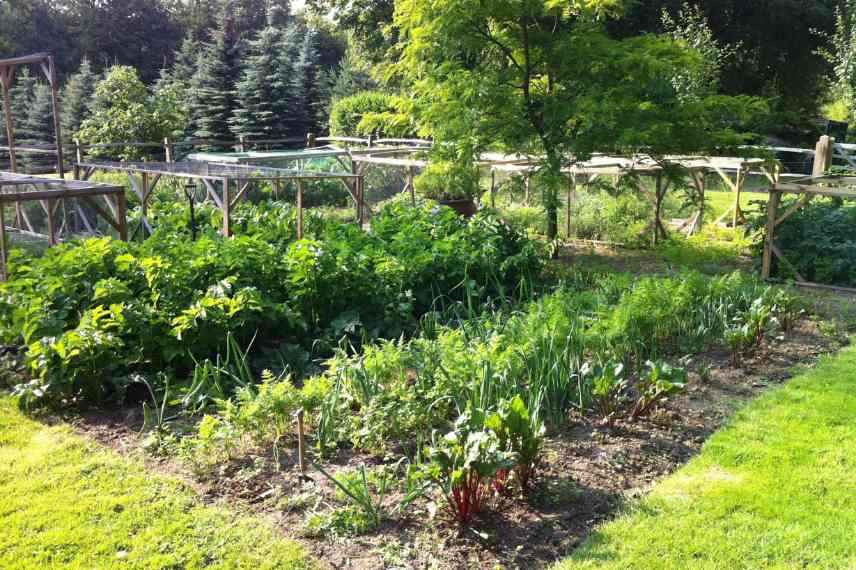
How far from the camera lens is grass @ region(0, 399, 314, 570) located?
139 inches

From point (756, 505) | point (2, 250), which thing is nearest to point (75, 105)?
point (2, 250)

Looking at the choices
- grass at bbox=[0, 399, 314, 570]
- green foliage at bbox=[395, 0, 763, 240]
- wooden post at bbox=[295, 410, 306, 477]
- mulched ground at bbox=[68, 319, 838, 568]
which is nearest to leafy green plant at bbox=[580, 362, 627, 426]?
mulched ground at bbox=[68, 319, 838, 568]

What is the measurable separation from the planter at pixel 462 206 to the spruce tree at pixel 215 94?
19.4 metres

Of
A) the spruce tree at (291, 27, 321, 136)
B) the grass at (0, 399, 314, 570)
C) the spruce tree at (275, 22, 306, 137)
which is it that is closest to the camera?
the grass at (0, 399, 314, 570)

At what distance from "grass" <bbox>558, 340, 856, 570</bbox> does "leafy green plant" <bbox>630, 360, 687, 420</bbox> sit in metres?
0.40

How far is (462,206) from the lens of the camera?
12906mm

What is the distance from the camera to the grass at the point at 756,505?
354 cm

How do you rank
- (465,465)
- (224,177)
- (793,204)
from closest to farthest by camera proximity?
(465,465), (793,204), (224,177)

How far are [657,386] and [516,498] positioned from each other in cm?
130

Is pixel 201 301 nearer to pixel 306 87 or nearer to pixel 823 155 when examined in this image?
pixel 823 155

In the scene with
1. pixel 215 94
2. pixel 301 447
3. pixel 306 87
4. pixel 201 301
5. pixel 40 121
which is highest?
pixel 306 87

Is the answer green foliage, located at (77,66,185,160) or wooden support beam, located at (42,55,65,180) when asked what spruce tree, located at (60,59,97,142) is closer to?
green foliage, located at (77,66,185,160)

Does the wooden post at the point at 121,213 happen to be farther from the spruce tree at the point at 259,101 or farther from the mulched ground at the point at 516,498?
the spruce tree at the point at 259,101

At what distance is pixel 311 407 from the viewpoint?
4695 mm
